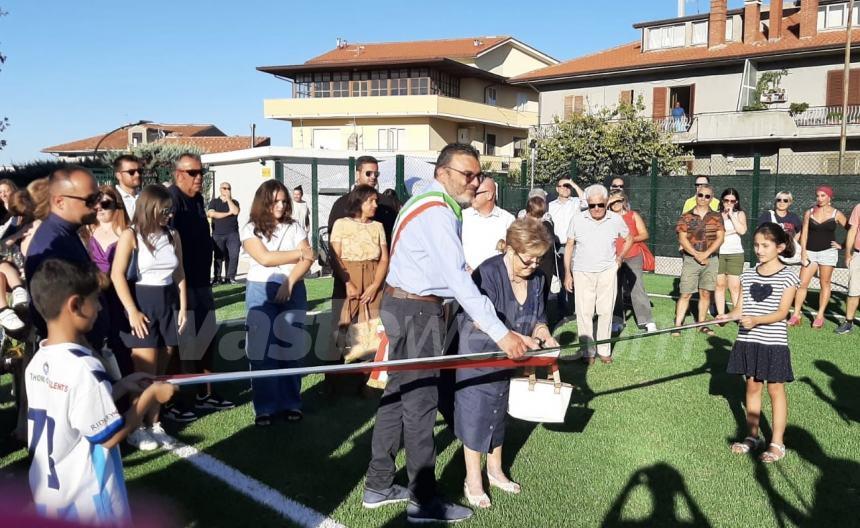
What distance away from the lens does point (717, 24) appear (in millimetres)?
36594

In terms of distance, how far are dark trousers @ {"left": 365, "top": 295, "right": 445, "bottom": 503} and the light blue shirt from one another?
139 mm

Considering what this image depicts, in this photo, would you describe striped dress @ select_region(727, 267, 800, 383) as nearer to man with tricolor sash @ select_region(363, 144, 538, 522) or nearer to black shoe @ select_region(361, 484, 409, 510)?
man with tricolor sash @ select_region(363, 144, 538, 522)

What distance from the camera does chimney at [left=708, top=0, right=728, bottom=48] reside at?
3659 cm

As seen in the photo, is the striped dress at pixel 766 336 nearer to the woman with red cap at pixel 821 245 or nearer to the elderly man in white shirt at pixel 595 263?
the elderly man in white shirt at pixel 595 263

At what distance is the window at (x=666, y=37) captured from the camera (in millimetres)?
38656

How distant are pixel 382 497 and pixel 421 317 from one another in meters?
1.11

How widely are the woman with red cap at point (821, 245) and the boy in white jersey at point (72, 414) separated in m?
9.33

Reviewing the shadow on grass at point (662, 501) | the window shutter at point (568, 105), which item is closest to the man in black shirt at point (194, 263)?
the shadow on grass at point (662, 501)

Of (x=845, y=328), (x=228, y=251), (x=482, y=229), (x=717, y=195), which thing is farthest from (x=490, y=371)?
(x=717, y=195)

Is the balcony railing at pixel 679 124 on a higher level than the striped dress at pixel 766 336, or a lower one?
higher

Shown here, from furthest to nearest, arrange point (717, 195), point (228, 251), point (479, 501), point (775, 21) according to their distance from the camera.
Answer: point (775, 21) → point (717, 195) → point (228, 251) → point (479, 501)

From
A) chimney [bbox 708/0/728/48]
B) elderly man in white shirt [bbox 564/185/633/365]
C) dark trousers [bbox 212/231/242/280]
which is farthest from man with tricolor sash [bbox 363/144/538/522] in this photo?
chimney [bbox 708/0/728/48]

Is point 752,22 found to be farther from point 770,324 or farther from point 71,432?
point 71,432

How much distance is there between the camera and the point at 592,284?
794 cm
